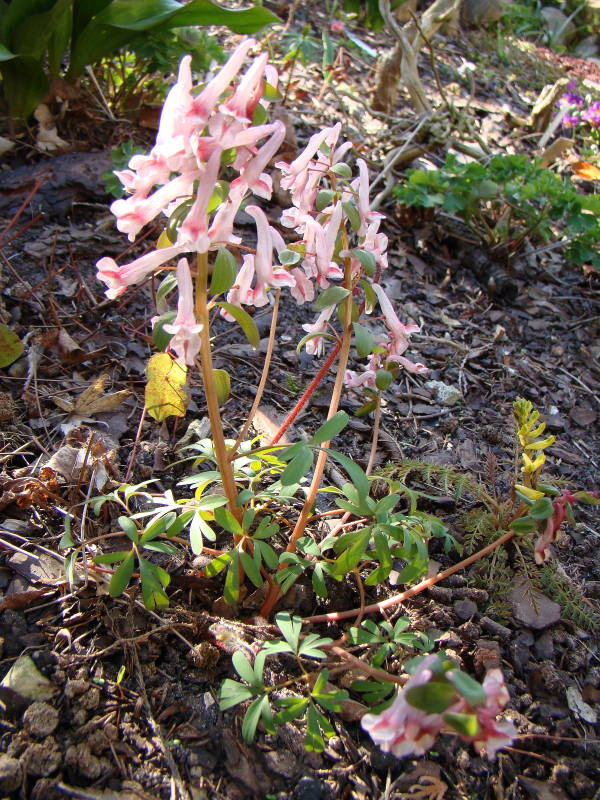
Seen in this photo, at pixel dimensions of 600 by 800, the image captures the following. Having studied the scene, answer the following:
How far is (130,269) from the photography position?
144 centimetres

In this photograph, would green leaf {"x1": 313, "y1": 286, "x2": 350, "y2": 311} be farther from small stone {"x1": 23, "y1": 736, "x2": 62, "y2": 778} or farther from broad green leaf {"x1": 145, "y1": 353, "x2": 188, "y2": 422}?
small stone {"x1": 23, "y1": 736, "x2": 62, "y2": 778}

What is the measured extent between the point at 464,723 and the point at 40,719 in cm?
107

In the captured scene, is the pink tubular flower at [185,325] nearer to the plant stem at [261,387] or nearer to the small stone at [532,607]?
the plant stem at [261,387]

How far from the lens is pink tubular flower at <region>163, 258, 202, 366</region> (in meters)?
1.37

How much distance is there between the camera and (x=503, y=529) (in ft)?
6.93

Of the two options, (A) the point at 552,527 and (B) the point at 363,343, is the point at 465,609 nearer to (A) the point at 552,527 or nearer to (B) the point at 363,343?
(A) the point at 552,527

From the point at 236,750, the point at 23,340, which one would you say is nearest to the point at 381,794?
the point at 236,750

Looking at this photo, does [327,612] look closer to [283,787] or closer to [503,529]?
[283,787]

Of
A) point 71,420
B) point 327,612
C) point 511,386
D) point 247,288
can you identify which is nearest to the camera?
point 247,288

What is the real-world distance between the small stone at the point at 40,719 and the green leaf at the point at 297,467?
0.86 meters

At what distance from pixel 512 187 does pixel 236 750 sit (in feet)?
11.6

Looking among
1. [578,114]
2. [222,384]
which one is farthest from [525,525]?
[578,114]

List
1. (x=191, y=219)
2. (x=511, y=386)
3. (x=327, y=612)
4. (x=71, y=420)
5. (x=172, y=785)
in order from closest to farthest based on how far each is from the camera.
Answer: (x=191, y=219) → (x=172, y=785) → (x=327, y=612) → (x=71, y=420) → (x=511, y=386)

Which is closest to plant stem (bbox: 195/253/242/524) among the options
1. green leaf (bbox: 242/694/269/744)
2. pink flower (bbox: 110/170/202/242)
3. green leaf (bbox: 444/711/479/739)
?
pink flower (bbox: 110/170/202/242)
